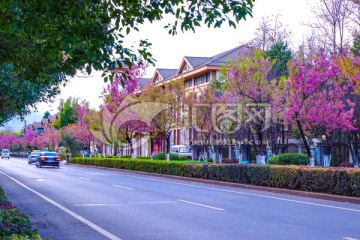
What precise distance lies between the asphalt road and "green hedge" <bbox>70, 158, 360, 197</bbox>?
3.13ft

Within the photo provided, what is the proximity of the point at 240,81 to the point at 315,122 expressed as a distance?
402 centimetres

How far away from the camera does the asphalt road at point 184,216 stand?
966 cm

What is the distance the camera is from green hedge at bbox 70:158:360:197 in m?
16.6

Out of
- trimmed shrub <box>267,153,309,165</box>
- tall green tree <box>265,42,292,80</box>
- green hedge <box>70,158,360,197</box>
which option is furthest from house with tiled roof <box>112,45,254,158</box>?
trimmed shrub <box>267,153,309,165</box>

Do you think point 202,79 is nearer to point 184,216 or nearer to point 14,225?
point 184,216

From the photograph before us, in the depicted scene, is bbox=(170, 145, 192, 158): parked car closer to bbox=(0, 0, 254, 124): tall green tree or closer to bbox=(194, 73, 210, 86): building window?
bbox=(194, 73, 210, 86): building window

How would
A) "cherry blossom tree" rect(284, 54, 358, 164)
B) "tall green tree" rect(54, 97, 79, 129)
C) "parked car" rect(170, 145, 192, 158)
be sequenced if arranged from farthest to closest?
"tall green tree" rect(54, 97, 79, 129)
"parked car" rect(170, 145, 192, 158)
"cherry blossom tree" rect(284, 54, 358, 164)

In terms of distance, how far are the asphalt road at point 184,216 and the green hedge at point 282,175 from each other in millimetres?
953

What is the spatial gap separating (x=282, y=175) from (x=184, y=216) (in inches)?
343

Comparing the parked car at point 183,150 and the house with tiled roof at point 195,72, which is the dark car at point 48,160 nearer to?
the house with tiled roof at point 195,72

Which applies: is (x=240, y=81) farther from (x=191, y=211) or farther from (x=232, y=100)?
(x=191, y=211)

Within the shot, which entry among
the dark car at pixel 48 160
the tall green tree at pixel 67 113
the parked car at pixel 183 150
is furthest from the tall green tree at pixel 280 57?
the tall green tree at pixel 67 113

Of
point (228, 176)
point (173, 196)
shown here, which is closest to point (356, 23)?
point (228, 176)

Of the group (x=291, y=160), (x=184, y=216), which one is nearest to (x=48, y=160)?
(x=291, y=160)
